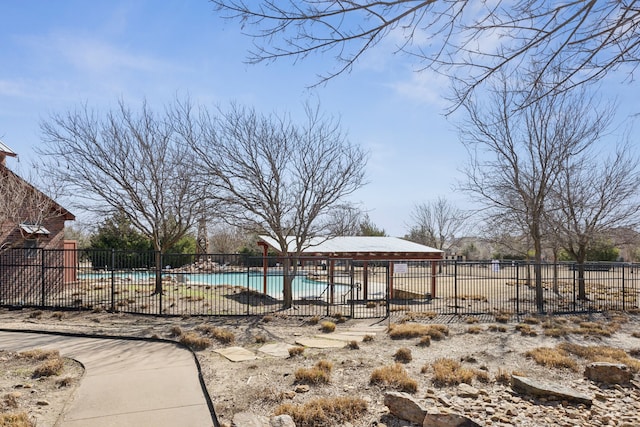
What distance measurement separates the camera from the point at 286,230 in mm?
17375

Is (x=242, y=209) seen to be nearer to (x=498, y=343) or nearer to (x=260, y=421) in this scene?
(x=498, y=343)

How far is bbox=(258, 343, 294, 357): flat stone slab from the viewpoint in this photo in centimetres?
881

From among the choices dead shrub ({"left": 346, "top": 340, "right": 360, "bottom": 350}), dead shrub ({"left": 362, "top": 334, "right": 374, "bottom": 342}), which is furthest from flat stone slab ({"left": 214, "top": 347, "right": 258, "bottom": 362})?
dead shrub ({"left": 362, "top": 334, "right": 374, "bottom": 342})

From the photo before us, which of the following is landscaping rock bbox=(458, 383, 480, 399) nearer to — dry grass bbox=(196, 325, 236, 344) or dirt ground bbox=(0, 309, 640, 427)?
dirt ground bbox=(0, 309, 640, 427)

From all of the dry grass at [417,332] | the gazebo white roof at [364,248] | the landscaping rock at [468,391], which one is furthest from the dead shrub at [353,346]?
the gazebo white roof at [364,248]

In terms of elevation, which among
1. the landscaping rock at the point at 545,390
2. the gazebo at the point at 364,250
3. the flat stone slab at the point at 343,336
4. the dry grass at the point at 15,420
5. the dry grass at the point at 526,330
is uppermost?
the gazebo at the point at 364,250

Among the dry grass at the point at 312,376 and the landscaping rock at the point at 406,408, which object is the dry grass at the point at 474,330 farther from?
the landscaping rock at the point at 406,408

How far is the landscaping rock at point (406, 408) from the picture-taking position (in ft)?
17.6

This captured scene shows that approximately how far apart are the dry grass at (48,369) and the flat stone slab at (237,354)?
2638 mm

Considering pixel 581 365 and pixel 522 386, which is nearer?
pixel 522 386

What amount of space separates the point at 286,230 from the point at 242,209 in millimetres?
1943

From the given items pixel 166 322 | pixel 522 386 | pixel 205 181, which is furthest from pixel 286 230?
pixel 522 386

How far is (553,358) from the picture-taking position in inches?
319

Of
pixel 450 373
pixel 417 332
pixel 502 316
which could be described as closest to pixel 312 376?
pixel 450 373
